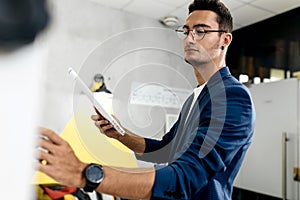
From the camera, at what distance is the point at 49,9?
0.24ft

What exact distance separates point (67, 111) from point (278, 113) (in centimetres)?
86

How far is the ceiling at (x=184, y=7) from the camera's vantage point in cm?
148

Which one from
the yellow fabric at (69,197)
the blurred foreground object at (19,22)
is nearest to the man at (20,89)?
→ the blurred foreground object at (19,22)

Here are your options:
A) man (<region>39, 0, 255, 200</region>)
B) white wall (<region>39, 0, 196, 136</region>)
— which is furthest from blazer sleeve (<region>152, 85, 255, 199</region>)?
white wall (<region>39, 0, 196, 136</region>)

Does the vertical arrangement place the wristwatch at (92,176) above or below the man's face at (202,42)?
below

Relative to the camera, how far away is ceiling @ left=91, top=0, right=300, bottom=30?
58.2 inches

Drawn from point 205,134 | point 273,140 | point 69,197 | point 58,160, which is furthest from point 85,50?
point 58,160

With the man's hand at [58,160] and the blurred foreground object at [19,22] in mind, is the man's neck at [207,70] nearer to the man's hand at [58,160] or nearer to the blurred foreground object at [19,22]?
the man's hand at [58,160]

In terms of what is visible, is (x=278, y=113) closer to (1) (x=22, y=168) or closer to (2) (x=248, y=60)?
(2) (x=248, y=60)

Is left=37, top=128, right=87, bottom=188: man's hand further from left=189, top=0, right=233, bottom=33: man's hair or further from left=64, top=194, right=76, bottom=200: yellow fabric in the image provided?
left=64, top=194, right=76, bottom=200: yellow fabric

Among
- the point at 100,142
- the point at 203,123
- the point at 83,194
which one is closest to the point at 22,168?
the point at 203,123

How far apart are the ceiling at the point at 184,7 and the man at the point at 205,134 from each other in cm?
105

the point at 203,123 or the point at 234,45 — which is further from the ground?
the point at 234,45

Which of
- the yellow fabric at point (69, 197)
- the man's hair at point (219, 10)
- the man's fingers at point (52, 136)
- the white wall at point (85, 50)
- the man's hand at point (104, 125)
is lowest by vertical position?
the yellow fabric at point (69, 197)
